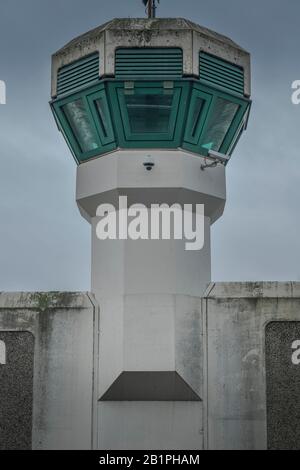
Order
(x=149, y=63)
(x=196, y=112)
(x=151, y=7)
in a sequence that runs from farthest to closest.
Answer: (x=151, y=7) → (x=196, y=112) → (x=149, y=63)

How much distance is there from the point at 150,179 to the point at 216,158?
162cm

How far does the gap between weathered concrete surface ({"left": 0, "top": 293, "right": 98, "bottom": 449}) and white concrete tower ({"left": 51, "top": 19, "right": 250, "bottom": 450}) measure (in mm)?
327

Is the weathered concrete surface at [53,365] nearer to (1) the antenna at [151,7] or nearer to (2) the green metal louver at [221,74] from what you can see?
(2) the green metal louver at [221,74]

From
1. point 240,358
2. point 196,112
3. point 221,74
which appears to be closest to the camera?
point 240,358

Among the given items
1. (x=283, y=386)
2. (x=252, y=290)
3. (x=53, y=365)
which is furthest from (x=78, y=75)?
(x=283, y=386)

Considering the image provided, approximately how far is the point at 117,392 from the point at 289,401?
3205mm

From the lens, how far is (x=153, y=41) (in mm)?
18562

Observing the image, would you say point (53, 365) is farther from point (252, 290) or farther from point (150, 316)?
point (252, 290)

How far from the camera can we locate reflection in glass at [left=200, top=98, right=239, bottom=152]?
19125mm

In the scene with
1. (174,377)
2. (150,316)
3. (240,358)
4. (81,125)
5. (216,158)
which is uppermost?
(81,125)

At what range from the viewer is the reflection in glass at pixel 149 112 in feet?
61.2

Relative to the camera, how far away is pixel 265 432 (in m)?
18.0

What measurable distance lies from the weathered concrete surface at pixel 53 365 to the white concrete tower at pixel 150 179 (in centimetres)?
33
